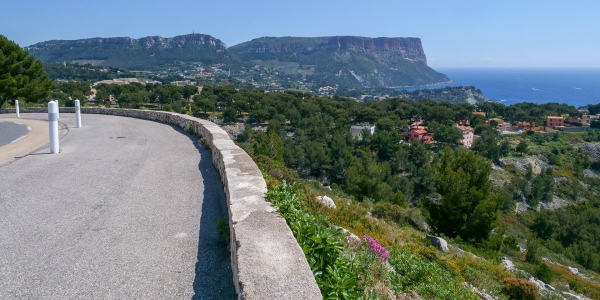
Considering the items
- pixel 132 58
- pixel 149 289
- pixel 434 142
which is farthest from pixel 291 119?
pixel 132 58

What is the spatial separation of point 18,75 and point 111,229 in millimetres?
23159

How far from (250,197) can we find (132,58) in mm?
207847

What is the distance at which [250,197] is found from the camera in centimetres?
380

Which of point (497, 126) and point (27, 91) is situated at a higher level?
point (27, 91)

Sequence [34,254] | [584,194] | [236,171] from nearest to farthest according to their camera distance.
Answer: [34,254], [236,171], [584,194]

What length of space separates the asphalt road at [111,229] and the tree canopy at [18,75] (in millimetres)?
18166

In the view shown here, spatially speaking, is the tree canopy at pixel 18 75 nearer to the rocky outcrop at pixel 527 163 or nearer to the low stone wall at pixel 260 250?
the low stone wall at pixel 260 250

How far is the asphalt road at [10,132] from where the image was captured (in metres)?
9.30

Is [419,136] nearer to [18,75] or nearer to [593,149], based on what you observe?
[593,149]

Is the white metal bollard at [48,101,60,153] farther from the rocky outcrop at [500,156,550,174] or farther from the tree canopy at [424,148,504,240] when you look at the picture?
the rocky outcrop at [500,156,550,174]

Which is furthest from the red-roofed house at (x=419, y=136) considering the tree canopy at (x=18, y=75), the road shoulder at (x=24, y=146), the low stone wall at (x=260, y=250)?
the low stone wall at (x=260, y=250)

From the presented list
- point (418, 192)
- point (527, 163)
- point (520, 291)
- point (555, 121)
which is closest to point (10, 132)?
point (520, 291)

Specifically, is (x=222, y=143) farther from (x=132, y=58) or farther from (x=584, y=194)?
(x=132, y=58)

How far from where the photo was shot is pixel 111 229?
3.80 metres
